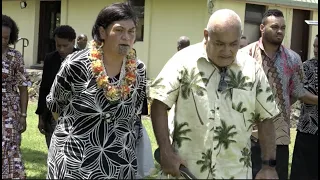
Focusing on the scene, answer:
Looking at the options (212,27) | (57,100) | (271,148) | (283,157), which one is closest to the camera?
(212,27)

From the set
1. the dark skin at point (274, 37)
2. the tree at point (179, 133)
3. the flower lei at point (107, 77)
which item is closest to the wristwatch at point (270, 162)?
the tree at point (179, 133)

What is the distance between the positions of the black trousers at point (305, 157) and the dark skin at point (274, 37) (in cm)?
70

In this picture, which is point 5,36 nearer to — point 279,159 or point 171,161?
point 171,161

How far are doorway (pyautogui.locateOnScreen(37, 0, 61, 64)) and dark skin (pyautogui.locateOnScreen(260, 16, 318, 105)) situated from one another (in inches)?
577

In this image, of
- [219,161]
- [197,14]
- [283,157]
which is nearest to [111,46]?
[219,161]

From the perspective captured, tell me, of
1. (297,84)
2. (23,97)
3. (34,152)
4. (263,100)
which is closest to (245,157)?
(263,100)

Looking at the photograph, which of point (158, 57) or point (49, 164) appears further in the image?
point (158, 57)

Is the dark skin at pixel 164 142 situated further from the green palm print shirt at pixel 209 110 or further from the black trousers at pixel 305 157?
the black trousers at pixel 305 157

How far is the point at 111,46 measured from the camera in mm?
4488

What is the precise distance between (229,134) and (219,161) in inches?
7.7

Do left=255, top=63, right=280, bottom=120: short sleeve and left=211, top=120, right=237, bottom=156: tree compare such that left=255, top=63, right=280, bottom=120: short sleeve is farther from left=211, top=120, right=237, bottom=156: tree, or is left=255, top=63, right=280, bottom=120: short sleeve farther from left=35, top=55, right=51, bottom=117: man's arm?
left=35, top=55, right=51, bottom=117: man's arm

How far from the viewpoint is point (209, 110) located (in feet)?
13.4

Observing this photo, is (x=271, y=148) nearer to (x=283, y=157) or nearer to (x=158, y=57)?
(x=283, y=157)

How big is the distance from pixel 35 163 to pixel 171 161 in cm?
537
